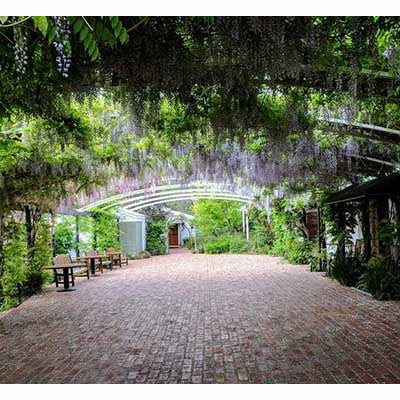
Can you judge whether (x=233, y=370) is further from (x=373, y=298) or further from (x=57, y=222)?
(x=57, y=222)

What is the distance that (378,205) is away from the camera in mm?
8586

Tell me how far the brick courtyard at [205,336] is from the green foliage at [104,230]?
6194 mm

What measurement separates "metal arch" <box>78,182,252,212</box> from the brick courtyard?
242 inches

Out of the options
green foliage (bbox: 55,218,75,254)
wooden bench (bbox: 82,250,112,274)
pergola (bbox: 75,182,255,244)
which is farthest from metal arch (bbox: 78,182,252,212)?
wooden bench (bbox: 82,250,112,274)

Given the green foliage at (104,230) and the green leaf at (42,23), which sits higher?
the green leaf at (42,23)

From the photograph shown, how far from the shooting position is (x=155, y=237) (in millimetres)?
19312

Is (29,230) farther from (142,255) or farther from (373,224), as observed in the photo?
Result: (142,255)

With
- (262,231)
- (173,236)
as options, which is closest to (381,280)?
(262,231)

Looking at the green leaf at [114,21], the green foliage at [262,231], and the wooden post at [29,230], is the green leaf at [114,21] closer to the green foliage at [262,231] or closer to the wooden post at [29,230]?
the wooden post at [29,230]

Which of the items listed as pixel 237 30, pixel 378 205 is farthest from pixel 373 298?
pixel 237 30

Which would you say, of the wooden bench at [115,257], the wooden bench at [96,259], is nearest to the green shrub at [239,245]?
the wooden bench at [115,257]

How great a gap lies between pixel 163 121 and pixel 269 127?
129cm

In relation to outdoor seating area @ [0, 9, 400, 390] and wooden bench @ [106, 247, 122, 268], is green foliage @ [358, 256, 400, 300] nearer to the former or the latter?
outdoor seating area @ [0, 9, 400, 390]

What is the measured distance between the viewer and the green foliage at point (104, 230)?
1429cm
